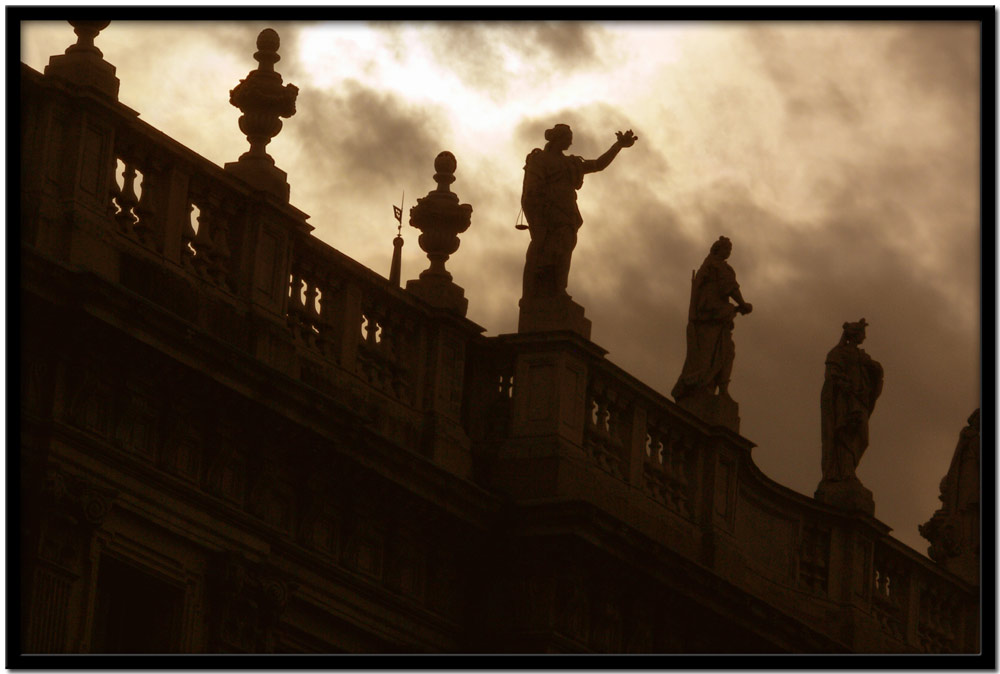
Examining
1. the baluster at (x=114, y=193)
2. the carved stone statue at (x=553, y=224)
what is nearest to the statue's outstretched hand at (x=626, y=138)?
the carved stone statue at (x=553, y=224)

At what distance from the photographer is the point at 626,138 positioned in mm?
35500

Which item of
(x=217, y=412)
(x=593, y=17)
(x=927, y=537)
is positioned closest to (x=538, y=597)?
(x=217, y=412)

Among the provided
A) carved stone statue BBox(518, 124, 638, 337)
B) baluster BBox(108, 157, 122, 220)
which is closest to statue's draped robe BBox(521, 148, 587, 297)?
carved stone statue BBox(518, 124, 638, 337)

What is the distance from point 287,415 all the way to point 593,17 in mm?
4456

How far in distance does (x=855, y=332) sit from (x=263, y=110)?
9.77m

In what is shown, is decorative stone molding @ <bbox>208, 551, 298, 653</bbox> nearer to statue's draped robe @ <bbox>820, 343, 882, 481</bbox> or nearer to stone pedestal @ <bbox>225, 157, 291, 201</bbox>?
stone pedestal @ <bbox>225, 157, 291, 201</bbox>

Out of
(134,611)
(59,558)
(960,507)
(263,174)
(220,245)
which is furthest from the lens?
(960,507)

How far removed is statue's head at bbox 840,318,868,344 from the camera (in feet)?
132

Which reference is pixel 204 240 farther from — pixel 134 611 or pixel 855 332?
pixel 855 332

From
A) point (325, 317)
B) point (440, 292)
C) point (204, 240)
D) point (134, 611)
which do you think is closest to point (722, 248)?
point (440, 292)

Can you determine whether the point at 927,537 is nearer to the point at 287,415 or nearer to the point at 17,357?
the point at 287,415

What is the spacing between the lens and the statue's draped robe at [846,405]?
40.2m

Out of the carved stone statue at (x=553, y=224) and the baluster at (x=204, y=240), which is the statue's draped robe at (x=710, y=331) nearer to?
the carved stone statue at (x=553, y=224)

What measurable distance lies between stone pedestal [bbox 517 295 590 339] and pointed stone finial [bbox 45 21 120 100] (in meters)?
5.86
